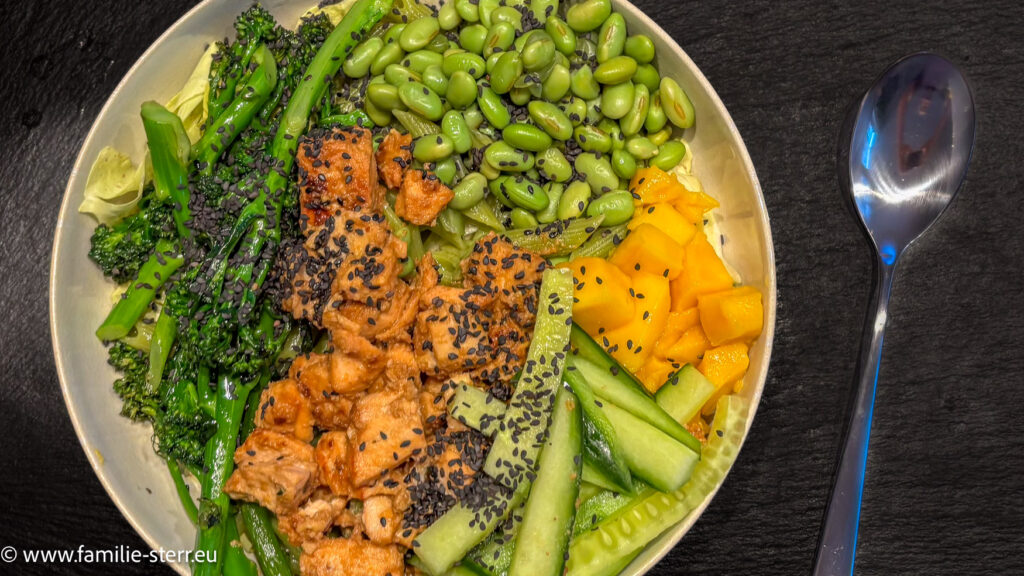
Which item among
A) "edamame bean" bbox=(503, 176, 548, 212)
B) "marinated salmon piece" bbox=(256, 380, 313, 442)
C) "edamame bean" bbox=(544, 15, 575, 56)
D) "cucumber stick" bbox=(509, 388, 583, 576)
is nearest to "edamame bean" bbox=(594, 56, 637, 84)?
"edamame bean" bbox=(544, 15, 575, 56)

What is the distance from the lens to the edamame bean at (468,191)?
2803 millimetres

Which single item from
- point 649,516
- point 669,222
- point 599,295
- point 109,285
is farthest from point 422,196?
point 649,516

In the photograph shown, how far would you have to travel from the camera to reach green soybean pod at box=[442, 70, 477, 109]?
9.06ft

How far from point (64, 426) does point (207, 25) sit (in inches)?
78.7

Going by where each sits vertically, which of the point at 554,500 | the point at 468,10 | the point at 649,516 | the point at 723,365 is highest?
the point at 468,10

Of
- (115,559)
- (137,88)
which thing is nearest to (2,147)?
(137,88)

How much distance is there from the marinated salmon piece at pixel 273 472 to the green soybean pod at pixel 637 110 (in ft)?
6.01

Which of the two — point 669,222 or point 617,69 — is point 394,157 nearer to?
point 617,69

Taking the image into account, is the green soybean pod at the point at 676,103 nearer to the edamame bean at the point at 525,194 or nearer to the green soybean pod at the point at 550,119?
the green soybean pod at the point at 550,119

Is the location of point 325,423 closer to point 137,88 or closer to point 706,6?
point 137,88

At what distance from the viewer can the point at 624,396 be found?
2.65m

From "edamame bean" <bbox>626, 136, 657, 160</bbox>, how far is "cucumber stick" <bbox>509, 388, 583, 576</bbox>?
1074mm

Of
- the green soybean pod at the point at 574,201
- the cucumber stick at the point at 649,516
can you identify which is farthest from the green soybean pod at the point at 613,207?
the cucumber stick at the point at 649,516

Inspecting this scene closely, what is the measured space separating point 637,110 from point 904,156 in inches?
53.6
